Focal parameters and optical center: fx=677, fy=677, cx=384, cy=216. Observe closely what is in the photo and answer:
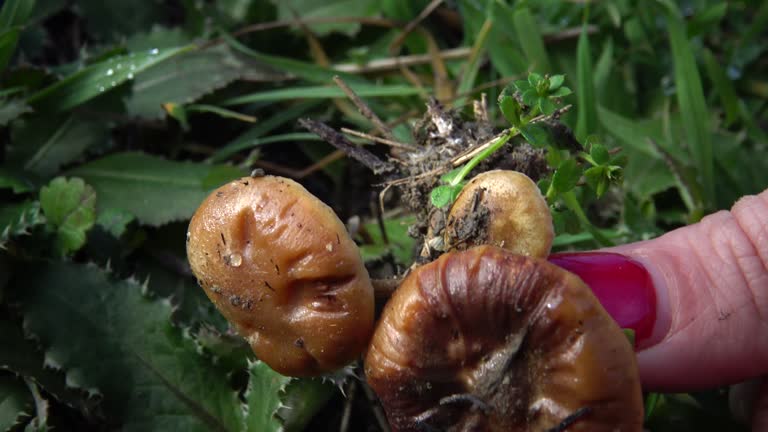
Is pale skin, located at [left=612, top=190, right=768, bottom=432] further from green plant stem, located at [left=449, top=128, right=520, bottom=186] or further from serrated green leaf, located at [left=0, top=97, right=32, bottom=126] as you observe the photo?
serrated green leaf, located at [left=0, top=97, right=32, bottom=126]

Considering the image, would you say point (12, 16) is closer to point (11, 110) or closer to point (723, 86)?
point (11, 110)

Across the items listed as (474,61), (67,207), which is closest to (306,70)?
(474,61)

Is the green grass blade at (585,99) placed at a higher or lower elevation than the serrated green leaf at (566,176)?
lower

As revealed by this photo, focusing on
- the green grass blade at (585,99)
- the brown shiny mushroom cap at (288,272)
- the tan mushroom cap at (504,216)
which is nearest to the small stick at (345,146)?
the tan mushroom cap at (504,216)

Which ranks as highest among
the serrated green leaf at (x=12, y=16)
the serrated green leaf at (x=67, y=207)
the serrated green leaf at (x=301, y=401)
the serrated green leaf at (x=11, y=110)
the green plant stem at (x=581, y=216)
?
the serrated green leaf at (x=12, y=16)

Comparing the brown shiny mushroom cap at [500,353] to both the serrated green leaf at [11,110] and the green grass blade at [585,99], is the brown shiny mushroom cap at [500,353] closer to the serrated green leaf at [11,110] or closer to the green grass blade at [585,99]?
the green grass blade at [585,99]

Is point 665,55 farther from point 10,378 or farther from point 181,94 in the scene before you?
point 10,378
